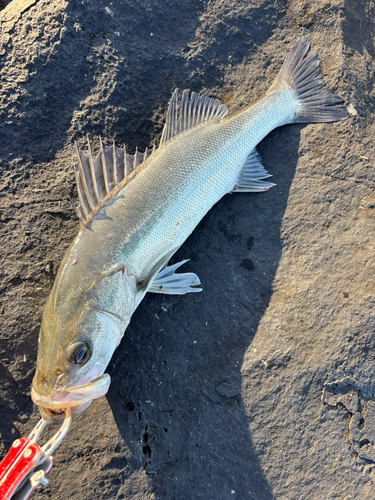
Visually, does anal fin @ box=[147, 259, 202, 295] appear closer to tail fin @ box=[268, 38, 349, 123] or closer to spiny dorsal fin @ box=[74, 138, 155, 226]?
spiny dorsal fin @ box=[74, 138, 155, 226]

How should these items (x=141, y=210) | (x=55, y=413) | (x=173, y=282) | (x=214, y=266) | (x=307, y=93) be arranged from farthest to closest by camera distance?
(x=307, y=93)
(x=214, y=266)
(x=173, y=282)
(x=141, y=210)
(x=55, y=413)

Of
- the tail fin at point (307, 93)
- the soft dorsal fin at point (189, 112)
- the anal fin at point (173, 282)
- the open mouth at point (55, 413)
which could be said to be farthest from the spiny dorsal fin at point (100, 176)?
the tail fin at point (307, 93)

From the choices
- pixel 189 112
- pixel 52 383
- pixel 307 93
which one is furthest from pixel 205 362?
pixel 307 93

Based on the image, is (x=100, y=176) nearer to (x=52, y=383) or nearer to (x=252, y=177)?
(x=252, y=177)

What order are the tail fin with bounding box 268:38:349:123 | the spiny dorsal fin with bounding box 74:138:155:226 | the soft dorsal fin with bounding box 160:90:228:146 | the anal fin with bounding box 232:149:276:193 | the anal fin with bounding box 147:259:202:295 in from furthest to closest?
the tail fin with bounding box 268:38:349:123, the anal fin with bounding box 232:149:276:193, the soft dorsal fin with bounding box 160:90:228:146, the anal fin with bounding box 147:259:202:295, the spiny dorsal fin with bounding box 74:138:155:226

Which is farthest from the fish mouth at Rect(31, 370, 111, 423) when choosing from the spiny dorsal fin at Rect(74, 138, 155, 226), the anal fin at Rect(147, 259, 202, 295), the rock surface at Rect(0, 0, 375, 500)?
the spiny dorsal fin at Rect(74, 138, 155, 226)

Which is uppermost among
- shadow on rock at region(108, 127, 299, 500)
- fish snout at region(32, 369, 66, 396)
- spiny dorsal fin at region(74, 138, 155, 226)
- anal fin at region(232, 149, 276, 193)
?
spiny dorsal fin at region(74, 138, 155, 226)
